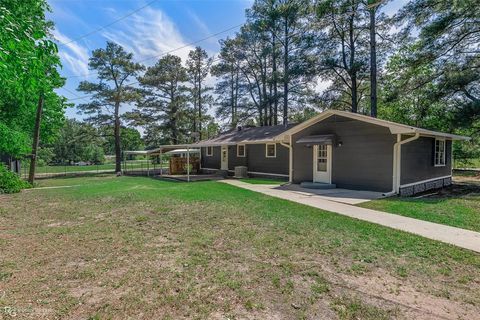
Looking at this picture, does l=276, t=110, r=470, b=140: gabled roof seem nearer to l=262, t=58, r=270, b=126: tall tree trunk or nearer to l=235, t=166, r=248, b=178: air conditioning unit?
l=235, t=166, r=248, b=178: air conditioning unit

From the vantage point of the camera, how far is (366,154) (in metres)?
10.4

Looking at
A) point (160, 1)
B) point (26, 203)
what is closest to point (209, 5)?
point (160, 1)

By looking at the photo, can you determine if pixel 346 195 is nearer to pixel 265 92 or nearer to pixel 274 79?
pixel 274 79

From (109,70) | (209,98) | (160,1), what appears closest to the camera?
(160,1)

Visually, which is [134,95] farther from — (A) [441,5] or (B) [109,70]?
(A) [441,5]

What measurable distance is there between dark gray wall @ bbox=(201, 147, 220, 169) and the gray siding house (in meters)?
8.25

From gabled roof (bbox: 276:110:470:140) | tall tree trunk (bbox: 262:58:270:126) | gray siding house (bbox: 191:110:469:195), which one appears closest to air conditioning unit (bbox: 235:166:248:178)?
gray siding house (bbox: 191:110:469:195)

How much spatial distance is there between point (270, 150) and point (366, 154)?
6.83m

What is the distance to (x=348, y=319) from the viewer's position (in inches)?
103

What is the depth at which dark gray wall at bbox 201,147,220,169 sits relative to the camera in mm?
21172

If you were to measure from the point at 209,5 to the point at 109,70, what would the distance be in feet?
60.6

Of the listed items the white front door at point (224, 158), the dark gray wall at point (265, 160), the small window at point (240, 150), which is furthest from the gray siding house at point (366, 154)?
the white front door at point (224, 158)

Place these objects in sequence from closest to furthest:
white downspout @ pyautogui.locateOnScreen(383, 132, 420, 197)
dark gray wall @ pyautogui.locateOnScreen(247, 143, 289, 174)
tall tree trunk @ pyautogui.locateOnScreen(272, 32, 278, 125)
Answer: white downspout @ pyautogui.locateOnScreen(383, 132, 420, 197), dark gray wall @ pyautogui.locateOnScreen(247, 143, 289, 174), tall tree trunk @ pyautogui.locateOnScreen(272, 32, 278, 125)

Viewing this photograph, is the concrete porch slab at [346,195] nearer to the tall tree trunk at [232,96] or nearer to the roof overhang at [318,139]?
the roof overhang at [318,139]
